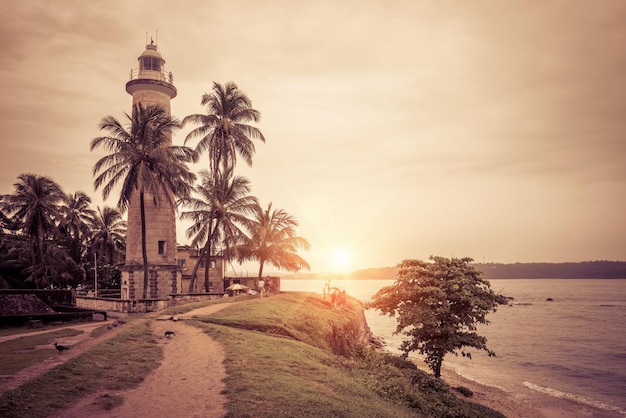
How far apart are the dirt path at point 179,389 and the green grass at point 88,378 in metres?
0.34

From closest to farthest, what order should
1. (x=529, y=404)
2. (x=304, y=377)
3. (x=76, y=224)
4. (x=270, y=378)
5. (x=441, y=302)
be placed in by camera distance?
(x=270, y=378)
(x=304, y=377)
(x=441, y=302)
(x=529, y=404)
(x=76, y=224)

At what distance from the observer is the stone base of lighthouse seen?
133 feet

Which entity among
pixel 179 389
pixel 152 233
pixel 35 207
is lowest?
pixel 179 389

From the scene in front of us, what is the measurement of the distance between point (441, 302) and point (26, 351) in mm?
20308

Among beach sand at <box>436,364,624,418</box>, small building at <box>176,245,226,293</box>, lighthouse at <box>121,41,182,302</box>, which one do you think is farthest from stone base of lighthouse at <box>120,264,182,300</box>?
beach sand at <box>436,364,624,418</box>

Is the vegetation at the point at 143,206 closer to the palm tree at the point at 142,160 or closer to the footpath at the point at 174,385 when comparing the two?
the palm tree at the point at 142,160

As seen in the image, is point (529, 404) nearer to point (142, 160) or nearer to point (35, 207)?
point (142, 160)

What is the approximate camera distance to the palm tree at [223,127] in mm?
44125

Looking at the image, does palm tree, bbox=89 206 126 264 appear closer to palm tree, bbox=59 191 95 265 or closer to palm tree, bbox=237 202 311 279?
palm tree, bbox=59 191 95 265

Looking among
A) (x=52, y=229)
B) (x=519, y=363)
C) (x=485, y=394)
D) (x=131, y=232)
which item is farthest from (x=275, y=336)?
(x=52, y=229)

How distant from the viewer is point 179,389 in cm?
1258

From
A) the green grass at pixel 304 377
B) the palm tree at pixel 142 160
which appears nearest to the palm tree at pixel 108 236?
the palm tree at pixel 142 160

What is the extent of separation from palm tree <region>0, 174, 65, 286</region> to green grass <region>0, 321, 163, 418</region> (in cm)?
3721

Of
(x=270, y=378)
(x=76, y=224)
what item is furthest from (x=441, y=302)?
(x=76, y=224)
